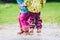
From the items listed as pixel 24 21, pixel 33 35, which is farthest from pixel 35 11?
pixel 33 35

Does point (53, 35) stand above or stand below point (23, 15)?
below

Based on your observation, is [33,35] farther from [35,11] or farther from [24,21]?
[35,11]

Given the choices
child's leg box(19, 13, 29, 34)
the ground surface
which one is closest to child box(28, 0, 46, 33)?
child's leg box(19, 13, 29, 34)

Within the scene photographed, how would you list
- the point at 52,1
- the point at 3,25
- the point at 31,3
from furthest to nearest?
the point at 52,1 → the point at 3,25 → the point at 31,3

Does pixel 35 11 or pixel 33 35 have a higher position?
pixel 35 11

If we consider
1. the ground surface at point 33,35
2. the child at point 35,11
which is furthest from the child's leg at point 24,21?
the ground surface at point 33,35

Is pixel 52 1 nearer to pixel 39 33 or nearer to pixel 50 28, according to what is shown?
pixel 50 28

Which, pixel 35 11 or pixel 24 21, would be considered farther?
pixel 24 21

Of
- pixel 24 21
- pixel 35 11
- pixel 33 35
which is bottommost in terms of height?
pixel 33 35

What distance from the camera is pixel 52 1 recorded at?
21.4 meters

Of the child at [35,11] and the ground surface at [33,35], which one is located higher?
the child at [35,11]

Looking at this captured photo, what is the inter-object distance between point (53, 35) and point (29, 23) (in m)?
0.76

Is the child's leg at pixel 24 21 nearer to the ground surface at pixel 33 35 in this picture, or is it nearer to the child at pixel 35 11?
the child at pixel 35 11

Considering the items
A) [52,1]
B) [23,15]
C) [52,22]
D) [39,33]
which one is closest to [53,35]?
[39,33]
